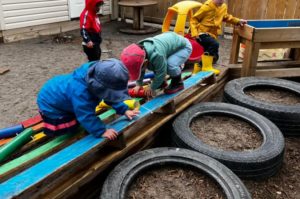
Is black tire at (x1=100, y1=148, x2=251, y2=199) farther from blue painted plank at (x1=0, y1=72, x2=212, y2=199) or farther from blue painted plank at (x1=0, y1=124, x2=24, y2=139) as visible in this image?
blue painted plank at (x1=0, y1=124, x2=24, y2=139)

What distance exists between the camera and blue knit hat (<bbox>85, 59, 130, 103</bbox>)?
241 cm

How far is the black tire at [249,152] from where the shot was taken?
9.45ft

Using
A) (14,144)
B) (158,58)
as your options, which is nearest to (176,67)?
(158,58)

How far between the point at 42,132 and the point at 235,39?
12.0 ft

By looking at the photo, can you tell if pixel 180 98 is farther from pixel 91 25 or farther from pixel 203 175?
pixel 91 25

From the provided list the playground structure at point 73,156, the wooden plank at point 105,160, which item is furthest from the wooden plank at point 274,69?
the playground structure at point 73,156

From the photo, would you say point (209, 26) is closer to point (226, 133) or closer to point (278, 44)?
point (278, 44)

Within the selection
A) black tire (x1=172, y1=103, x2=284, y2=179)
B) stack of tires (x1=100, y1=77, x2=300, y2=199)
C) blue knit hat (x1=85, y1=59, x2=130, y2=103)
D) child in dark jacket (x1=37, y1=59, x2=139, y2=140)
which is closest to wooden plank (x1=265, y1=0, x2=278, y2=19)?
stack of tires (x1=100, y1=77, x2=300, y2=199)

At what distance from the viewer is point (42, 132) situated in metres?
3.34

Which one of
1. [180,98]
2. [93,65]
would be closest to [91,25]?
[180,98]

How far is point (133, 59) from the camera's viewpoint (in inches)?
114

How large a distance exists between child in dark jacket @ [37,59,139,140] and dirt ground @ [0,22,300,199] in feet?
4.84

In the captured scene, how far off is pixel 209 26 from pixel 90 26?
2.02 meters

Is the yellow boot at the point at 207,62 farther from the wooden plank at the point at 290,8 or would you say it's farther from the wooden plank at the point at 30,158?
the wooden plank at the point at 290,8
